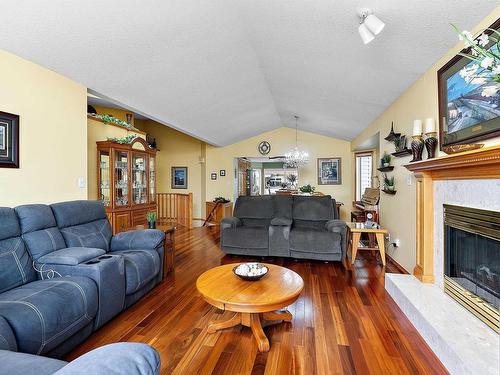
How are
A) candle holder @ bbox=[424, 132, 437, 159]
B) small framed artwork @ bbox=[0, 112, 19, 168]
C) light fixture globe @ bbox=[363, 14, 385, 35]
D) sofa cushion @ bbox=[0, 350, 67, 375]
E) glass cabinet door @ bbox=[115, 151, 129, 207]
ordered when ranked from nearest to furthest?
sofa cushion @ bbox=[0, 350, 67, 375] → light fixture globe @ bbox=[363, 14, 385, 35] → small framed artwork @ bbox=[0, 112, 19, 168] → candle holder @ bbox=[424, 132, 437, 159] → glass cabinet door @ bbox=[115, 151, 129, 207]

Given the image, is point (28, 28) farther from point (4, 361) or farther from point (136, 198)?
point (136, 198)

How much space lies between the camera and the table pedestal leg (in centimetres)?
193

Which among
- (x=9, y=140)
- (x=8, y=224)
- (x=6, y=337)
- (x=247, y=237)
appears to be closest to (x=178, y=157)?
(x=247, y=237)

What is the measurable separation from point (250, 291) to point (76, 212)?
1982mm

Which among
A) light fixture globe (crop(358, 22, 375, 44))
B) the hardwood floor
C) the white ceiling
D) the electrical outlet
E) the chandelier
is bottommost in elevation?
the hardwood floor

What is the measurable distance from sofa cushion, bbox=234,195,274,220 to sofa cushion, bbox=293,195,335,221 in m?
0.44

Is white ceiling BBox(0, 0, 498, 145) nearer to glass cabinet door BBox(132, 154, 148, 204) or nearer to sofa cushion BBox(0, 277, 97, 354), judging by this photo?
glass cabinet door BBox(132, 154, 148, 204)

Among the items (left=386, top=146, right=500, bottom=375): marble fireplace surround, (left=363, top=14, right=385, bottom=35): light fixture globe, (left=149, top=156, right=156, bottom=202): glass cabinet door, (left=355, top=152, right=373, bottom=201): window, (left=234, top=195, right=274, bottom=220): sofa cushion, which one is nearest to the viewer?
(left=386, top=146, right=500, bottom=375): marble fireplace surround

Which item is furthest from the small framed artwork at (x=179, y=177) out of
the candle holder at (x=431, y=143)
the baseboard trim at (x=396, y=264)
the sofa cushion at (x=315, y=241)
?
the candle holder at (x=431, y=143)

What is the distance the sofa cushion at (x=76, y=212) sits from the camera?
259 cm

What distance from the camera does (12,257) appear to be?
6.67 ft

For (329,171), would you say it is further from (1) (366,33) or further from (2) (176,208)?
(1) (366,33)

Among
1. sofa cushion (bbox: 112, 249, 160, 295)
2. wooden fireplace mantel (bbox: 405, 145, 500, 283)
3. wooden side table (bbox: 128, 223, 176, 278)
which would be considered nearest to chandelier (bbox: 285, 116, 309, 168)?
wooden fireplace mantel (bbox: 405, 145, 500, 283)

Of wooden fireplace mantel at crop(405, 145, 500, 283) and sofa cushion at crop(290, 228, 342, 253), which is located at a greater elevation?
wooden fireplace mantel at crop(405, 145, 500, 283)
